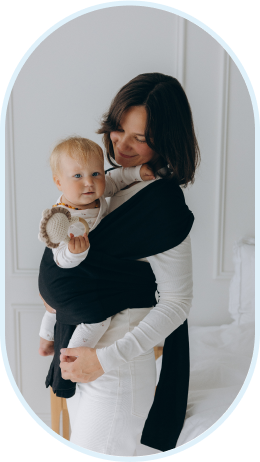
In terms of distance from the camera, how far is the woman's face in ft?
2.69

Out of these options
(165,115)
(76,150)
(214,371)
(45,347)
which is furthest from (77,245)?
(214,371)

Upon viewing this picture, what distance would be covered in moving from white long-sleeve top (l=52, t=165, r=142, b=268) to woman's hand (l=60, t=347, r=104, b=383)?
222 millimetres

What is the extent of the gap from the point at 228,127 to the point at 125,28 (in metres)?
0.39

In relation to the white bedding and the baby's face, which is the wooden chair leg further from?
the baby's face

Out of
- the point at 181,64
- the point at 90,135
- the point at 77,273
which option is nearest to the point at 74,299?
the point at 77,273

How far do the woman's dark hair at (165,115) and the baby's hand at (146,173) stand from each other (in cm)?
5

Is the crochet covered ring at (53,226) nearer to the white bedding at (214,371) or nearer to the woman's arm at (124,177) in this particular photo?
the woman's arm at (124,177)

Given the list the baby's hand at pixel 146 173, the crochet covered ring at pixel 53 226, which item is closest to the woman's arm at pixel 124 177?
the baby's hand at pixel 146 173

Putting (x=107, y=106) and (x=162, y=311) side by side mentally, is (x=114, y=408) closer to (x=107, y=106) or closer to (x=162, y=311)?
(x=162, y=311)

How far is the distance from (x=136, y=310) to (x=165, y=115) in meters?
0.50

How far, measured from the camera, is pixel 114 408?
2.82ft

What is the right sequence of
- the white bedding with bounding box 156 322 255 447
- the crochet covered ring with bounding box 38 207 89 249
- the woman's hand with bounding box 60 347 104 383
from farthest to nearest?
the white bedding with bounding box 156 322 255 447, the woman's hand with bounding box 60 347 104 383, the crochet covered ring with bounding box 38 207 89 249

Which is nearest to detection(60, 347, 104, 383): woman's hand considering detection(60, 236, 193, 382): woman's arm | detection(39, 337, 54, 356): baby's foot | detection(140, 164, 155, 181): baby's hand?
detection(60, 236, 193, 382): woman's arm

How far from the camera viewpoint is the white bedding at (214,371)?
1039mm
